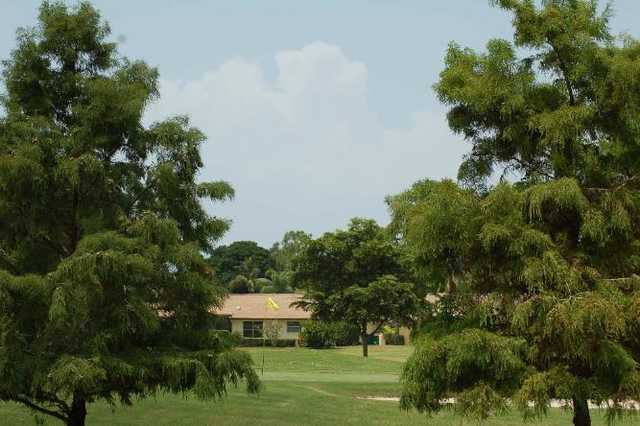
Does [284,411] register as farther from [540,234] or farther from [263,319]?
[263,319]

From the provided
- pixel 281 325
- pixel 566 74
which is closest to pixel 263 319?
pixel 281 325

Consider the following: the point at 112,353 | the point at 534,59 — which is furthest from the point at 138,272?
the point at 534,59

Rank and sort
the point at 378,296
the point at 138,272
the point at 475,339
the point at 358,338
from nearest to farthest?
1. the point at 475,339
2. the point at 138,272
3. the point at 378,296
4. the point at 358,338

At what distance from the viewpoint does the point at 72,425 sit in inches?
442

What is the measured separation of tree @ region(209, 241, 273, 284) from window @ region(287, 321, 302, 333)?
44.1 m

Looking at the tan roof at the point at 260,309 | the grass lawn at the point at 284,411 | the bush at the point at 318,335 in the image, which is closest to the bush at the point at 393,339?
the tan roof at the point at 260,309

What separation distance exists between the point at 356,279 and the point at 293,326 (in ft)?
48.9

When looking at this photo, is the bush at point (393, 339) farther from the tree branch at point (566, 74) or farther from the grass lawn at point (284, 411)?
the tree branch at point (566, 74)

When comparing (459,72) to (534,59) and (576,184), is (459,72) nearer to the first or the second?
(534,59)

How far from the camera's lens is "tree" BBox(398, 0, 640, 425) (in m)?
9.07

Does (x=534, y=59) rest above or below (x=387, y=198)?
above

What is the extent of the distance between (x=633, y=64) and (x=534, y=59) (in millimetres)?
1516

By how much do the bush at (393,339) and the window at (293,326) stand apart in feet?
26.3

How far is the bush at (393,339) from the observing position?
221 ft
